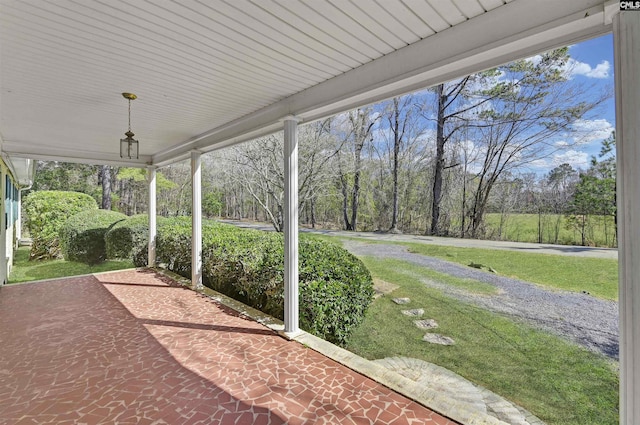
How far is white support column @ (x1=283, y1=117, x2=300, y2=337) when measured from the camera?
3334mm

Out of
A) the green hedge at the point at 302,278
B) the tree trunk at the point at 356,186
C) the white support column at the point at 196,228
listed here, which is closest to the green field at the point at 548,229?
the tree trunk at the point at 356,186

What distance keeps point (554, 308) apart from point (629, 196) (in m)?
4.76

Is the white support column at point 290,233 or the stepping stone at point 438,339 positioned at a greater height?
the white support column at point 290,233

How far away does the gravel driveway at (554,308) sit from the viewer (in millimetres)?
4215

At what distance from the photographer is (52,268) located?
8.06m

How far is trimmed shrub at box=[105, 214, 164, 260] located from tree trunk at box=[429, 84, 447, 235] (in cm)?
769

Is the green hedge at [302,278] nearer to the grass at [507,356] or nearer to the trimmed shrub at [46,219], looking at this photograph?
the grass at [507,356]

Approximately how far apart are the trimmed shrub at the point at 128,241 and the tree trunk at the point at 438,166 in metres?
7.69

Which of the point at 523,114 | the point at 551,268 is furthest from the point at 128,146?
the point at 523,114

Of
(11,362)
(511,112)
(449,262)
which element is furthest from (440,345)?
(511,112)

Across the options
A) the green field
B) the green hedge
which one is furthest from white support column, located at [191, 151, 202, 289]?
the green field

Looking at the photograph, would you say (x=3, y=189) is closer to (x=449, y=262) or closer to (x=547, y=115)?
(x=449, y=262)

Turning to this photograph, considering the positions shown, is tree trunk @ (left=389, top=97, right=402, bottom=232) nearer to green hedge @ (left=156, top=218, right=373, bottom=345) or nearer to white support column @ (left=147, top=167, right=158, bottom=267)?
green hedge @ (left=156, top=218, right=373, bottom=345)

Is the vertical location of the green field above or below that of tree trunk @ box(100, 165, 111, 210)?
below
